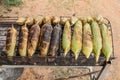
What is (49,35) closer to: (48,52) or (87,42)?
(48,52)

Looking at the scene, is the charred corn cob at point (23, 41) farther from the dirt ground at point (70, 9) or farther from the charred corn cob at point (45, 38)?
the dirt ground at point (70, 9)

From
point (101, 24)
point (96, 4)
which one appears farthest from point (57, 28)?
point (96, 4)

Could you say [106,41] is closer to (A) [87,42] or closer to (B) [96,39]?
(B) [96,39]

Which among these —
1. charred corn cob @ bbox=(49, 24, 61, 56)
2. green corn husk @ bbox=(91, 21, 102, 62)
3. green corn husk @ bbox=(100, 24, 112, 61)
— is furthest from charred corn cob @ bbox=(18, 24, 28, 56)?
green corn husk @ bbox=(100, 24, 112, 61)

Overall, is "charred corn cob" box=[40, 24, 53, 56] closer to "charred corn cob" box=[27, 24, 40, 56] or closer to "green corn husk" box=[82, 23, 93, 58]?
"charred corn cob" box=[27, 24, 40, 56]

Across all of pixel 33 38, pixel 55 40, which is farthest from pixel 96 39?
pixel 33 38

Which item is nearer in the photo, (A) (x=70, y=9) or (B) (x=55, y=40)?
(B) (x=55, y=40)

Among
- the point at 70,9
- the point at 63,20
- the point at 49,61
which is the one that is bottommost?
the point at 49,61
